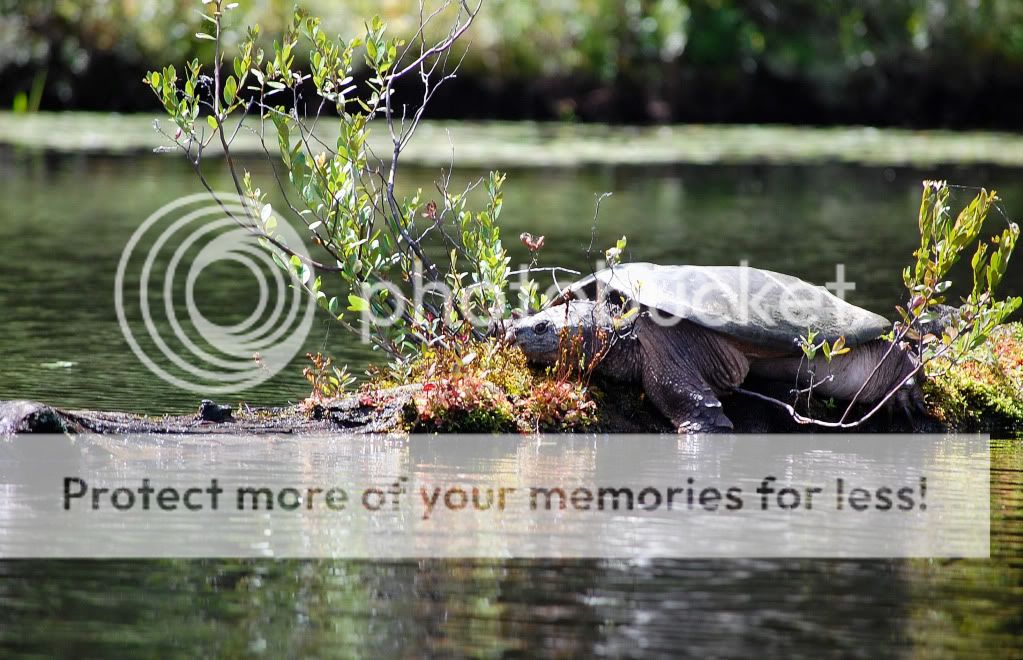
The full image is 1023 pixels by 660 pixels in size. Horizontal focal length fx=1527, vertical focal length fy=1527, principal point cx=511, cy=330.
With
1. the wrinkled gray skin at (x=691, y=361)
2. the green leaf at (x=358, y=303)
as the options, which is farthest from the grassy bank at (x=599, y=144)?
the green leaf at (x=358, y=303)

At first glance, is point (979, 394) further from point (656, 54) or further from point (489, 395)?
point (656, 54)

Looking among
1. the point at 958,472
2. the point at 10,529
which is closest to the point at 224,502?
the point at 10,529

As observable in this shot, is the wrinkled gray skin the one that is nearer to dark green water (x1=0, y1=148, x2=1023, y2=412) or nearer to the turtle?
the turtle

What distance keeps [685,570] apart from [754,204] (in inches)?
610

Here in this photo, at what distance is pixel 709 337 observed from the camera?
812 centimetres

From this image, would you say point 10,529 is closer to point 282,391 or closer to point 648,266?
point 282,391

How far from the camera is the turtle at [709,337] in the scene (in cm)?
798

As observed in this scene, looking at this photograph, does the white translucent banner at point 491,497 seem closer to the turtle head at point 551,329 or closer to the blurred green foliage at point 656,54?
the turtle head at point 551,329

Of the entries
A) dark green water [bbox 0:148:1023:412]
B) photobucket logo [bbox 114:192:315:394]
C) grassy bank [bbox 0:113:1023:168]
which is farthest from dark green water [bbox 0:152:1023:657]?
grassy bank [bbox 0:113:1023:168]

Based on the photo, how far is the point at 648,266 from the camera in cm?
830

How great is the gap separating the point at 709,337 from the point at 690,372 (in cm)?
25

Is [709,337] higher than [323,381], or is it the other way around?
[709,337]

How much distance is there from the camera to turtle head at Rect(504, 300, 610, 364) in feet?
26.5

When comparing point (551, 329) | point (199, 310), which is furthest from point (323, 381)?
point (199, 310)
